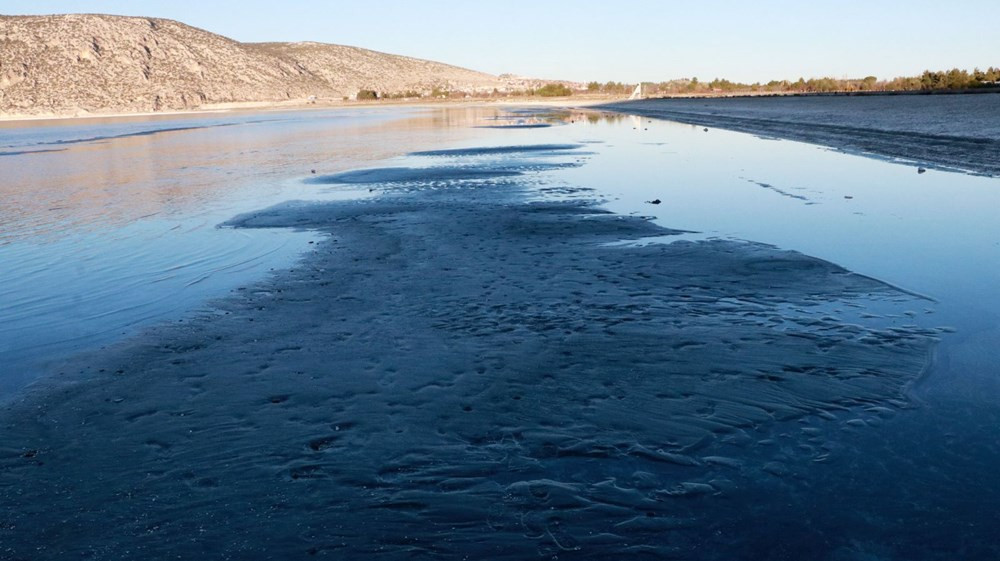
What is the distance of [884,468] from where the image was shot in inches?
169

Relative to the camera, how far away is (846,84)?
9031 cm

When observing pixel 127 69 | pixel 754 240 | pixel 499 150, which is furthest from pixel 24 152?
pixel 127 69

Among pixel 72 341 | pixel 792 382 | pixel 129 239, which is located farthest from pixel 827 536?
pixel 129 239

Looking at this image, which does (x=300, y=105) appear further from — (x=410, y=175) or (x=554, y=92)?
(x=410, y=175)

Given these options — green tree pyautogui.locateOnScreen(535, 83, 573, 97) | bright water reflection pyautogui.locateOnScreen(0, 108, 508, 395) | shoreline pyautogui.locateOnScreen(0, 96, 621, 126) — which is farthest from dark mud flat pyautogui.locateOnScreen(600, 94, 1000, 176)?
green tree pyautogui.locateOnScreen(535, 83, 573, 97)

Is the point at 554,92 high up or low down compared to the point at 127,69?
down

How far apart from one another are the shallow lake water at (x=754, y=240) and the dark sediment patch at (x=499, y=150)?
539 mm

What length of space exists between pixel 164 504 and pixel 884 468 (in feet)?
14.0

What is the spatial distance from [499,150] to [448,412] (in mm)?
24082

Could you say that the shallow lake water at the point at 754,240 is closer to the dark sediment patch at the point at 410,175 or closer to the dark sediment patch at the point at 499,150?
the dark sediment patch at the point at 410,175

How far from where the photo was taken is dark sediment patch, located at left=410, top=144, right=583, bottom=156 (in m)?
27.4

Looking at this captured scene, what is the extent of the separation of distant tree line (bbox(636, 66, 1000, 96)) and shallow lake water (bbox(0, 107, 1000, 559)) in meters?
45.1

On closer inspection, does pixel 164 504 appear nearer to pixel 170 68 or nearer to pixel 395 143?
pixel 395 143

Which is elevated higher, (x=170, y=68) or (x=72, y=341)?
(x=170, y=68)
